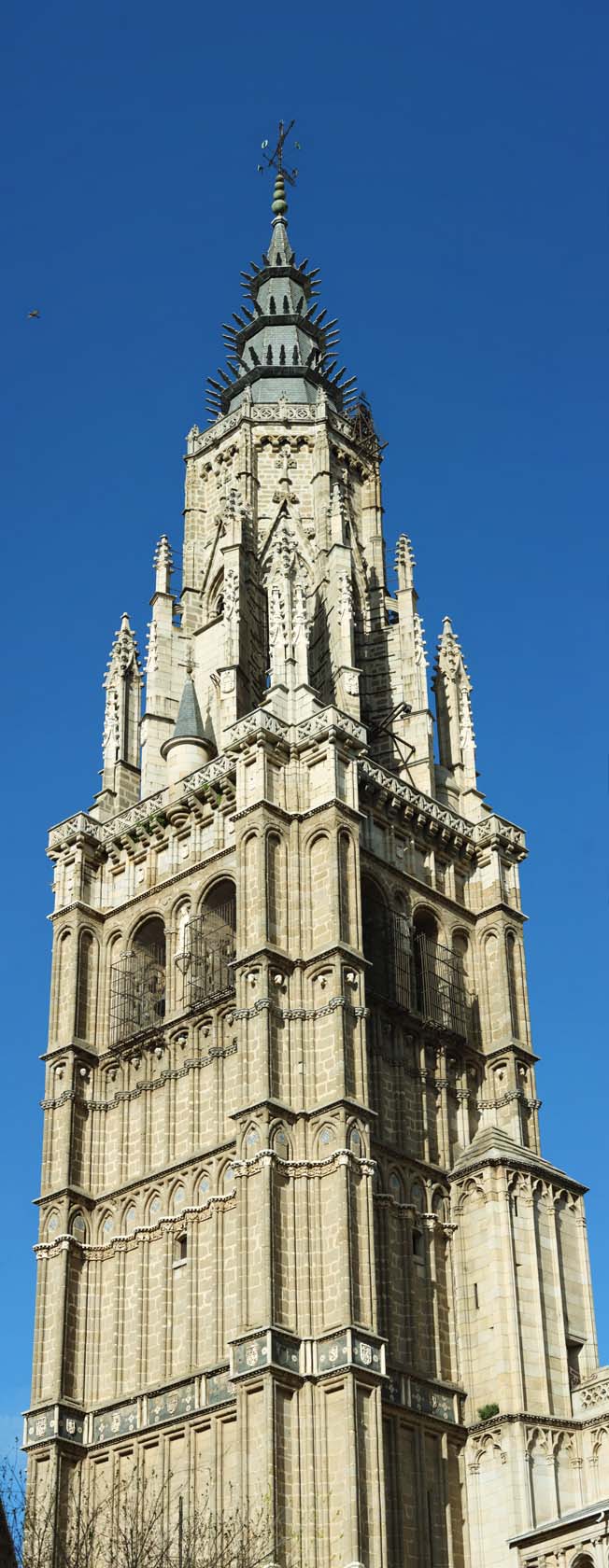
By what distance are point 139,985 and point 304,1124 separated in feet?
25.9

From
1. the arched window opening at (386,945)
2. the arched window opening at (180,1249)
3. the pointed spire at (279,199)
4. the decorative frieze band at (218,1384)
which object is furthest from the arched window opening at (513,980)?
the pointed spire at (279,199)

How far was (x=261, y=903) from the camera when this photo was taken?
146ft

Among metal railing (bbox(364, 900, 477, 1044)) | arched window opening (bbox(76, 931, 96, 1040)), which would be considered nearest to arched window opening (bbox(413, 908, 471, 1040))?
metal railing (bbox(364, 900, 477, 1044))

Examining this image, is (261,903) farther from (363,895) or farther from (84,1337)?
(84,1337)

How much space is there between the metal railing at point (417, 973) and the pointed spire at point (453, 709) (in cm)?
590

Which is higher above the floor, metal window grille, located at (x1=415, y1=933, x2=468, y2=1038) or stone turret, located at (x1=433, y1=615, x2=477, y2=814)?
stone turret, located at (x1=433, y1=615, x2=477, y2=814)

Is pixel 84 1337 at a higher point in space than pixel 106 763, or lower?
lower

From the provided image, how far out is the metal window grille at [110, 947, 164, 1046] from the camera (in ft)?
161

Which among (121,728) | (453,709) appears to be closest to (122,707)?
(121,728)

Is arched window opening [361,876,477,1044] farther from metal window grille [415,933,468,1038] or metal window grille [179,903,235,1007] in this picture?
metal window grille [179,903,235,1007]

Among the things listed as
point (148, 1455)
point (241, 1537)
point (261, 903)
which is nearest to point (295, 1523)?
point (241, 1537)

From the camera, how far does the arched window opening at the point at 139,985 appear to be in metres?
49.0

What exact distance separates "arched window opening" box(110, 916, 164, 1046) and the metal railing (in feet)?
15.5

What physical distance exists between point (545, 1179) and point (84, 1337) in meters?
9.74
